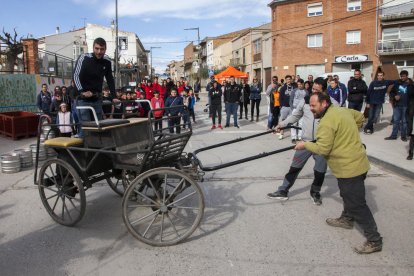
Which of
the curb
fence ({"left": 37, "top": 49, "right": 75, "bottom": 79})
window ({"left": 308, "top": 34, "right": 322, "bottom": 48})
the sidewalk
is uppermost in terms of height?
window ({"left": 308, "top": 34, "right": 322, "bottom": 48})

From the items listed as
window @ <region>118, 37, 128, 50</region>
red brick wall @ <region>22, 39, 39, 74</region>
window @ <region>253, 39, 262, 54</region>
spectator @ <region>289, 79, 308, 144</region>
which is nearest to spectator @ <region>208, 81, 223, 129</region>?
spectator @ <region>289, 79, 308, 144</region>

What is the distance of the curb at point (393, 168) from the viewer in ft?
22.9

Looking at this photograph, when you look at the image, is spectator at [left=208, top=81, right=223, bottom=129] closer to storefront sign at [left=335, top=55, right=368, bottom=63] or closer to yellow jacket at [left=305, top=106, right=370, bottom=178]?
yellow jacket at [left=305, top=106, right=370, bottom=178]

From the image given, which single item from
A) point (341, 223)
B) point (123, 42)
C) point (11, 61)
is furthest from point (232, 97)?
point (123, 42)

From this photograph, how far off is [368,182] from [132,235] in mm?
Result: 4369

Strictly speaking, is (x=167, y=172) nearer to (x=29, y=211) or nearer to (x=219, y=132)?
(x=29, y=211)

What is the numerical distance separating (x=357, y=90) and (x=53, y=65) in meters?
15.8

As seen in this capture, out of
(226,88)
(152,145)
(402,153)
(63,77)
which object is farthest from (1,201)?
(63,77)

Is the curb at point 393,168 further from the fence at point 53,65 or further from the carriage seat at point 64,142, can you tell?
the fence at point 53,65

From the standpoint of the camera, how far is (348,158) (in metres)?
3.93

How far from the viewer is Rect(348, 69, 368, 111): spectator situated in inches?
461

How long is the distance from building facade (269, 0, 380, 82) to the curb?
111 feet

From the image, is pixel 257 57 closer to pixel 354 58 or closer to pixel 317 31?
pixel 317 31

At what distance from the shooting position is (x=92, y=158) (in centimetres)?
448
